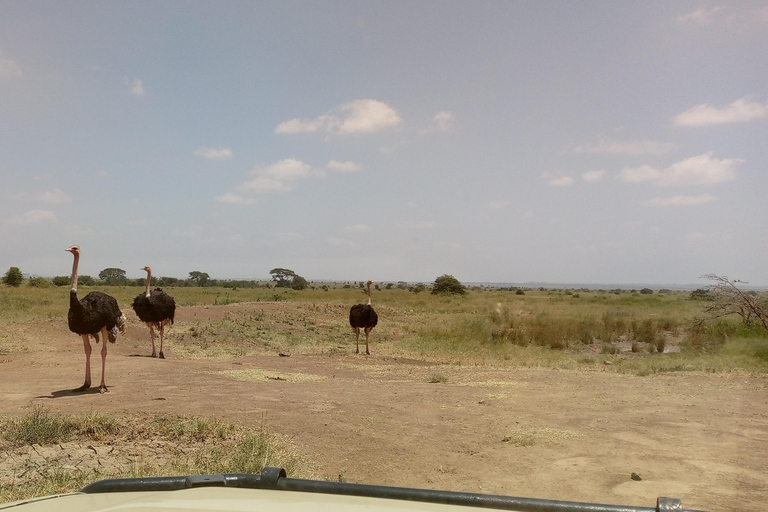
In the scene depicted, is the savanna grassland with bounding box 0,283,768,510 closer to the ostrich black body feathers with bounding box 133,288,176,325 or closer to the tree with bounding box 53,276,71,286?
the ostrich black body feathers with bounding box 133,288,176,325

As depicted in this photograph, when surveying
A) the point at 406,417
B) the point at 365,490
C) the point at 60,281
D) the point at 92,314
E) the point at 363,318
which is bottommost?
the point at 406,417

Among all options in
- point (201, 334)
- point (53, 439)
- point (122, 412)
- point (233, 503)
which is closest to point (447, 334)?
point (201, 334)

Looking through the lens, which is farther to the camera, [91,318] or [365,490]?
[91,318]

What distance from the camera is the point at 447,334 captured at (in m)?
23.5

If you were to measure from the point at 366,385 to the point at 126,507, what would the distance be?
34.5 feet

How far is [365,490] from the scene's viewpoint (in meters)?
2.33

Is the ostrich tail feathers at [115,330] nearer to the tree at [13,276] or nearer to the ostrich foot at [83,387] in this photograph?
the ostrich foot at [83,387]

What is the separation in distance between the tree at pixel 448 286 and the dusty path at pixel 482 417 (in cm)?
4725

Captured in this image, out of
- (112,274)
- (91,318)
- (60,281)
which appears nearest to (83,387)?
(91,318)

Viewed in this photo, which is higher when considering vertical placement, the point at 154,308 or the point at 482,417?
the point at 154,308

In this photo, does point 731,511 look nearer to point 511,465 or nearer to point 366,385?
point 511,465

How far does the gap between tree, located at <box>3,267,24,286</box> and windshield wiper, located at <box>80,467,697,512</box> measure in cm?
5867

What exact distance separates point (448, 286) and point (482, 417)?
54261 mm

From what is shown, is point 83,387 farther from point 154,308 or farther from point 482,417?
point 482,417
